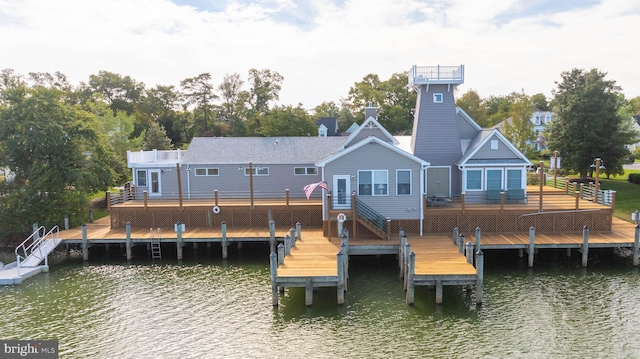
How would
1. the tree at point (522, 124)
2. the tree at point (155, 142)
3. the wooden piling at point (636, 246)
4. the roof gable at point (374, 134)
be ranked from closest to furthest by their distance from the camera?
the wooden piling at point (636, 246) < the roof gable at point (374, 134) < the tree at point (522, 124) < the tree at point (155, 142)

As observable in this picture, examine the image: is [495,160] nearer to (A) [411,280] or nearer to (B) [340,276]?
(A) [411,280]

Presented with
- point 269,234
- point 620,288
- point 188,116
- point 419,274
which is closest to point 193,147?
point 269,234

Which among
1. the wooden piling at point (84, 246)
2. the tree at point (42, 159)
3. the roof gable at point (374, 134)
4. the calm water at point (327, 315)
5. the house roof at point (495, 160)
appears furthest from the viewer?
the roof gable at point (374, 134)

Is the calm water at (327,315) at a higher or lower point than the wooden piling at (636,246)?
lower

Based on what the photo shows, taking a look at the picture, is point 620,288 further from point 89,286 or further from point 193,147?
point 193,147

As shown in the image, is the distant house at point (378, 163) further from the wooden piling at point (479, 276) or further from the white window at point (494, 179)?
the wooden piling at point (479, 276)

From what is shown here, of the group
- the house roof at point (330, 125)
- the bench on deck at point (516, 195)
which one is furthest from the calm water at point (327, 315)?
the house roof at point (330, 125)

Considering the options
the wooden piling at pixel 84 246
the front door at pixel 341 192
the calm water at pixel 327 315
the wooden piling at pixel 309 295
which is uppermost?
the front door at pixel 341 192
